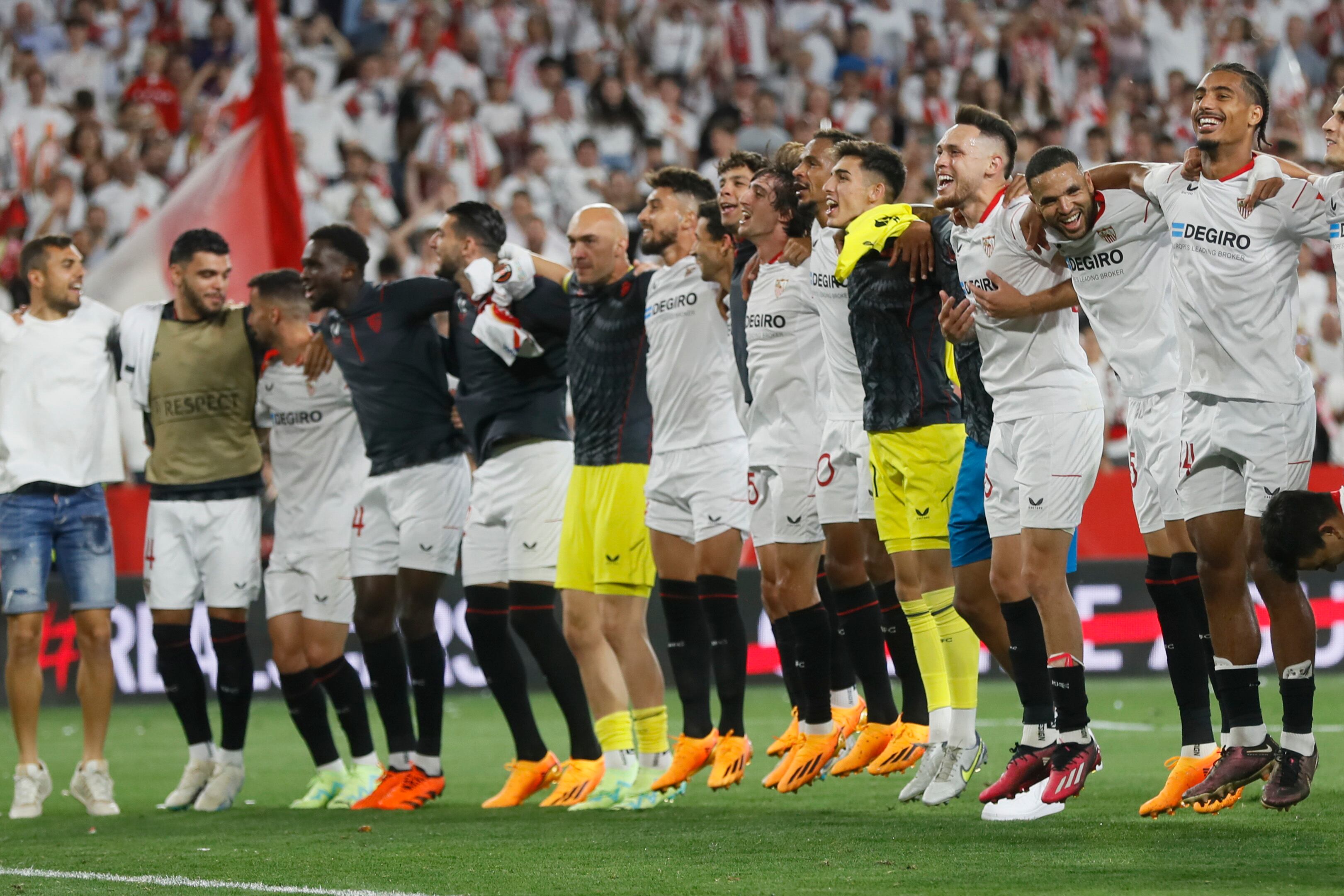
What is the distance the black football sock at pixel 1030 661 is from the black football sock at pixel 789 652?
1.24m

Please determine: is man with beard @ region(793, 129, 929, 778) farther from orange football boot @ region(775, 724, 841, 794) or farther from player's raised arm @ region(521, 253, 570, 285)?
player's raised arm @ region(521, 253, 570, 285)

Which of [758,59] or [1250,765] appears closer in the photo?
[1250,765]

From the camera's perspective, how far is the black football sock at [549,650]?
27.6 ft

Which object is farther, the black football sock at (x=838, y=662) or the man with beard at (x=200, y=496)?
the man with beard at (x=200, y=496)

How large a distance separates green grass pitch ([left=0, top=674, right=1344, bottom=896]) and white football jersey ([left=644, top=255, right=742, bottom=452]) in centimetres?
171

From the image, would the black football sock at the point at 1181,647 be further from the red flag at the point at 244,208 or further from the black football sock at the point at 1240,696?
the red flag at the point at 244,208

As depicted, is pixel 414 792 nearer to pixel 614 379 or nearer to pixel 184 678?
pixel 184 678

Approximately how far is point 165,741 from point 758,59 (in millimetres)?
11067

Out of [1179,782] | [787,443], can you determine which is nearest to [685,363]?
[787,443]

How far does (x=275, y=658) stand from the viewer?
29.4ft

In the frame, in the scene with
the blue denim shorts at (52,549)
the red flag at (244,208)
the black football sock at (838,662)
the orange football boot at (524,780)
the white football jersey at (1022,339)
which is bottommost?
the orange football boot at (524,780)

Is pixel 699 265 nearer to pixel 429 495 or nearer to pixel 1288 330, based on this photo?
pixel 429 495

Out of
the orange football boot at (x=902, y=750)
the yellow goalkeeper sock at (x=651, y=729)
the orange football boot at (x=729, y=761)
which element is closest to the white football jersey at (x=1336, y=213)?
the orange football boot at (x=902, y=750)

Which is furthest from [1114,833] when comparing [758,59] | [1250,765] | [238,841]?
[758,59]
